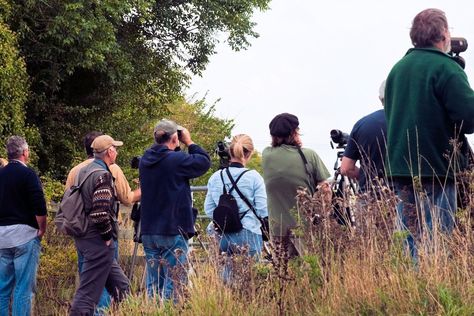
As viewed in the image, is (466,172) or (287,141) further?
(287,141)

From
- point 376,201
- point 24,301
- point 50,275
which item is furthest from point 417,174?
point 50,275

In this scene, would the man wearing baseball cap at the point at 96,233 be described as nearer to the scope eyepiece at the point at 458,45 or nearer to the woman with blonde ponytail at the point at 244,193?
the woman with blonde ponytail at the point at 244,193

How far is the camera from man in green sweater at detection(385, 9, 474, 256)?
6645 mm

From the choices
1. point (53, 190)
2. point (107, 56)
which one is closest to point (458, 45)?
point (53, 190)

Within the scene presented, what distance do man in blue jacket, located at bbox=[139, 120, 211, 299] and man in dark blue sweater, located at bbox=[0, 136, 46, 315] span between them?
1.30 m

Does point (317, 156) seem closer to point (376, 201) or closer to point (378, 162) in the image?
point (378, 162)

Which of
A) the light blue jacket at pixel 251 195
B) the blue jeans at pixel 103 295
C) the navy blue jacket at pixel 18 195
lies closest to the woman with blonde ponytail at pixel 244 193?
the light blue jacket at pixel 251 195

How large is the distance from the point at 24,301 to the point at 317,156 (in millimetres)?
3295

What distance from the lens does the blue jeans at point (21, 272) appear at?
10195mm

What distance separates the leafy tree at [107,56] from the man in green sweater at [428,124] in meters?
15.0

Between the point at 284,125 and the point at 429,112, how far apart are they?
2.53 m

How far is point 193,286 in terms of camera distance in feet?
24.3

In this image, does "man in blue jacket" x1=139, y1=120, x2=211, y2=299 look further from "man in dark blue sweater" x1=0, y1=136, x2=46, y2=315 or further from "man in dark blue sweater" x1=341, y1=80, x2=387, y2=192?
"man in dark blue sweater" x1=341, y1=80, x2=387, y2=192

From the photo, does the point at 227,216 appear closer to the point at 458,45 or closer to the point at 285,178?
the point at 285,178
